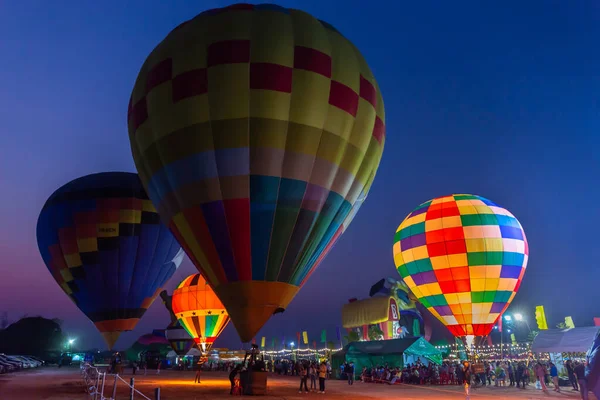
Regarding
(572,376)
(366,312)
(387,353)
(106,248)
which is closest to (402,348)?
(387,353)

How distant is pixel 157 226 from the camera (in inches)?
→ 879

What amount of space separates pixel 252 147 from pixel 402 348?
16199 millimetres

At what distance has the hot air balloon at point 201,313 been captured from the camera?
30359 mm

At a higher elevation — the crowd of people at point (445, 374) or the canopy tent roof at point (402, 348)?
the canopy tent roof at point (402, 348)

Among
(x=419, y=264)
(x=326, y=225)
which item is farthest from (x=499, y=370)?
(x=326, y=225)

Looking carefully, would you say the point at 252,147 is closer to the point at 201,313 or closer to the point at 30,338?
the point at 201,313

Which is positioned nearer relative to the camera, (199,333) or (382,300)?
(199,333)

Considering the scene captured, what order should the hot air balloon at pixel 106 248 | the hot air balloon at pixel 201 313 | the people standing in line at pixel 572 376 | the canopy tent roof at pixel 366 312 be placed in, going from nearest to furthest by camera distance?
the people standing in line at pixel 572 376 < the hot air balloon at pixel 106 248 < the hot air balloon at pixel 201 313 < the canopy tent roof at pixel 366 312

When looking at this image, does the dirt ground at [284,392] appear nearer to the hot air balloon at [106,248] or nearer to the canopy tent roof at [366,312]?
the hot air balloon at [106,248]

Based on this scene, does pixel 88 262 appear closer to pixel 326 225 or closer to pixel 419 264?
pixel 326 225

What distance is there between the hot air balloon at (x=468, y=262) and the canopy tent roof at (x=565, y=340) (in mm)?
2065

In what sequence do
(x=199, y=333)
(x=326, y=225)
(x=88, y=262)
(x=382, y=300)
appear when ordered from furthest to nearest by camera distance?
(x=382, y=300) < (x=199, y=333) < (x=88, y=262) < (x=326, y=225)

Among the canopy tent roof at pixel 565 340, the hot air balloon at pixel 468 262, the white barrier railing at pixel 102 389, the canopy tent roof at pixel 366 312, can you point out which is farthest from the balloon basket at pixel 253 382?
the canopy tent roof at pixel 366 312

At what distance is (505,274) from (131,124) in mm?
17649
